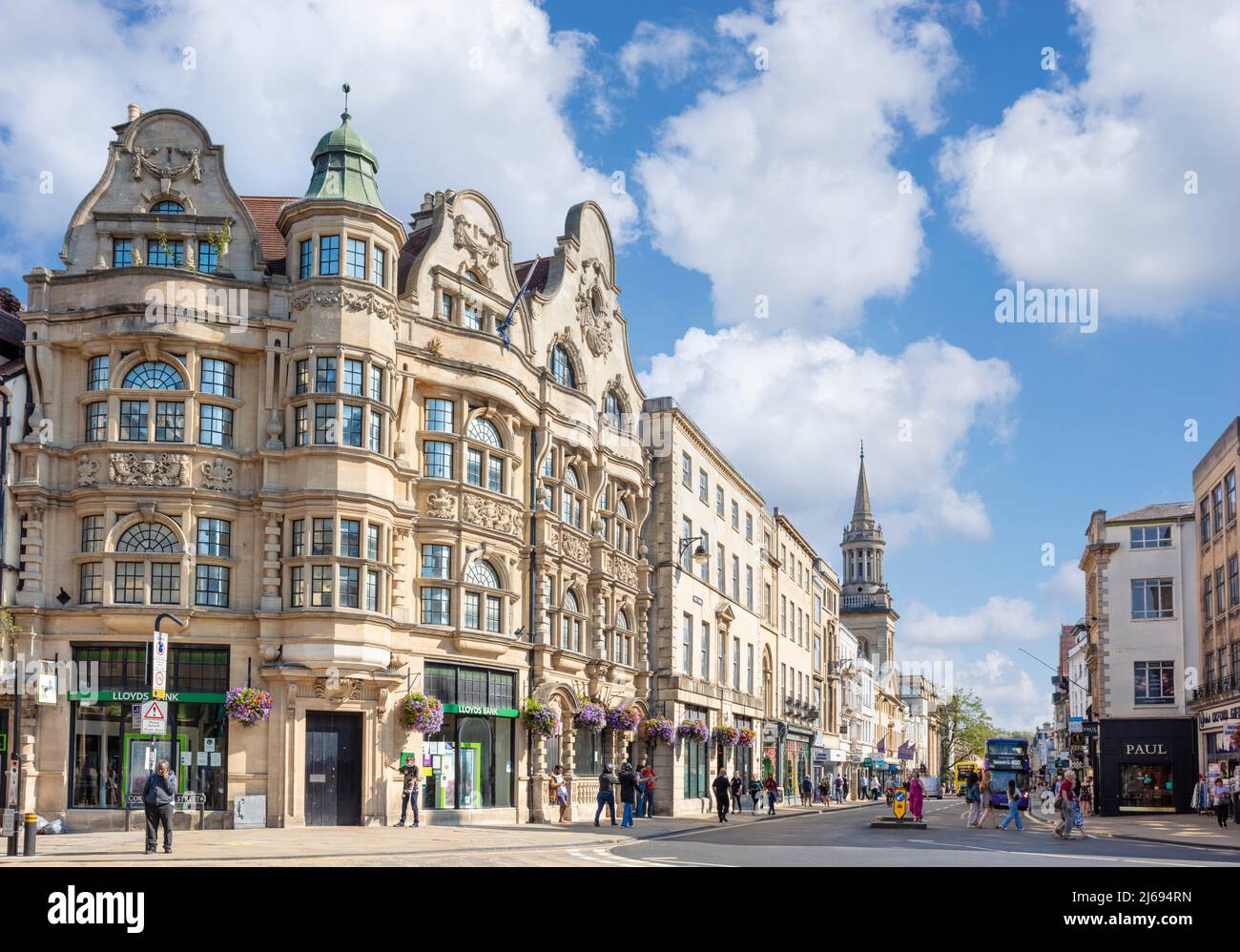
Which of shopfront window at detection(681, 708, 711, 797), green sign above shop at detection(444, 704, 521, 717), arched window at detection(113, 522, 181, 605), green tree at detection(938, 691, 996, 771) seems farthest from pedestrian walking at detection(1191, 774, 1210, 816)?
green tree at detection(938, 691, 996, 771)

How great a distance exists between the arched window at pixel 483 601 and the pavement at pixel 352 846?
5.94 m

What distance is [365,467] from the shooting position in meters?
35.5

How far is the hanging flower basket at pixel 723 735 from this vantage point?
196ft

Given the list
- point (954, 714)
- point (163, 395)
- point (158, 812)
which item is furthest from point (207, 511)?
point (954, 714)

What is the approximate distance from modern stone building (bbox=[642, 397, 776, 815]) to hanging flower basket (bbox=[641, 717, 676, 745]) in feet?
4.32

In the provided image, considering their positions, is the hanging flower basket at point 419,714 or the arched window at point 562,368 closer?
the hanging flower basket at point 419,714

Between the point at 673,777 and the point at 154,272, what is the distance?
93.2 ft

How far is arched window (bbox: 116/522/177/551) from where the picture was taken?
1344 inches

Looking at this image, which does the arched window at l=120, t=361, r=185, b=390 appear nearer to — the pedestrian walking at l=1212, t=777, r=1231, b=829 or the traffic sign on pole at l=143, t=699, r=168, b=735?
the traffic sign on pole at l=143, t=699, r=168, b=735

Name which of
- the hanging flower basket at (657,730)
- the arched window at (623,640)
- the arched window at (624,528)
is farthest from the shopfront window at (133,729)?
the hanging flower basket at (657,730)

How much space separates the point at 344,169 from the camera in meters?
36.7

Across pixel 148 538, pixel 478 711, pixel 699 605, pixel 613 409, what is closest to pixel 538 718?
pixel 478 711

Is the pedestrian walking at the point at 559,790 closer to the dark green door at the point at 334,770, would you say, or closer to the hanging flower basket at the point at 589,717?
the hanging flower basket at the point at 589,717
